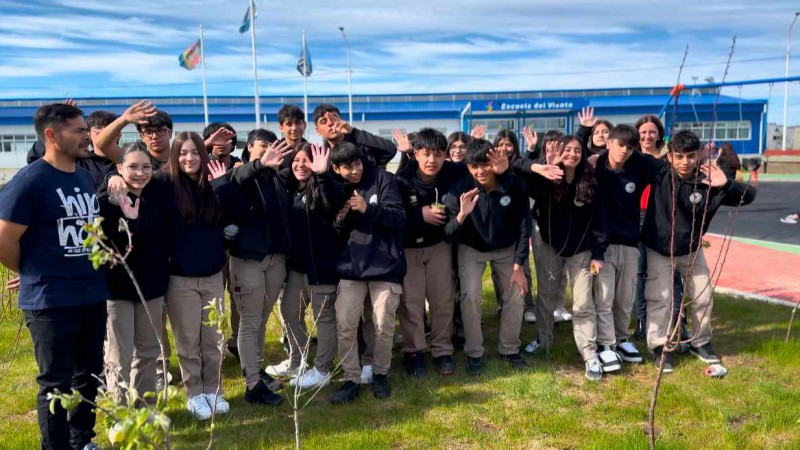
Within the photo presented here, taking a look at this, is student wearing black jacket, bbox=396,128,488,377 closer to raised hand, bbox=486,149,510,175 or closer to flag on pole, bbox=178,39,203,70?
raised hand, bbox=486,149,510,175

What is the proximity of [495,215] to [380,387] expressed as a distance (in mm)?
1646

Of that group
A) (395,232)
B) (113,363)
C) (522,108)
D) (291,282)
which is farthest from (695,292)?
(522,108)

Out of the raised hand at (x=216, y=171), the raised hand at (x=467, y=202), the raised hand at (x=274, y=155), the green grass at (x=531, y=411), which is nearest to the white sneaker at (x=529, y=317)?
the green grass at (x=531, y=411)

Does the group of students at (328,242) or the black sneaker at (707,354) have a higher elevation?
the group of students at (328,242)

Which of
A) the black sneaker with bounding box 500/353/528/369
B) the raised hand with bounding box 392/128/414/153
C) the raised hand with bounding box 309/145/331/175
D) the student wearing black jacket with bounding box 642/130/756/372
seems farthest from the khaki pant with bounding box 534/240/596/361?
the raised hand with bounding box 309/145/331/175

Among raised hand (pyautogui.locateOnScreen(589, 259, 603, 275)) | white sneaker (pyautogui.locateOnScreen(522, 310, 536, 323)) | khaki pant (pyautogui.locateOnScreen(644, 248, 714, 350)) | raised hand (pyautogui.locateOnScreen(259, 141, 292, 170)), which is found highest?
raised hand (pyautogui.locateOnScreen(259, 141, 292, 170))

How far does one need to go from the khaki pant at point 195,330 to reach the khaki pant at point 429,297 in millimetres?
1579

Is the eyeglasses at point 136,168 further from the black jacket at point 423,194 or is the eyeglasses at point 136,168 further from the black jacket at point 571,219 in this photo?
the black jacket at point 571,219

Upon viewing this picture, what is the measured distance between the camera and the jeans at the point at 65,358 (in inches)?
133

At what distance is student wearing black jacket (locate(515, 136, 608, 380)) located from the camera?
5.00m

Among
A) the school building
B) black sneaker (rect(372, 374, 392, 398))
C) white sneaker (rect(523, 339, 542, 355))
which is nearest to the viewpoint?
black sneaker (rect(372, 374, 392, 398))

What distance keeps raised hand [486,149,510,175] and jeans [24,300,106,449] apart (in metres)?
2.95

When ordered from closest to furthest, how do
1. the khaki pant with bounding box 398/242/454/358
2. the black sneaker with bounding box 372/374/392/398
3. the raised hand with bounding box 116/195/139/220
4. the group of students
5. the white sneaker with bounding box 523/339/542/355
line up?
the group of students
the raised hand with bounding box 116/195/139/220
the black sneaker with bounding box 372/374/392/398
the khaki pant with bounding box 398/242/454/358
the white sneaker with bounding box 523/339/542/355

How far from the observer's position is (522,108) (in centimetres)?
4288
